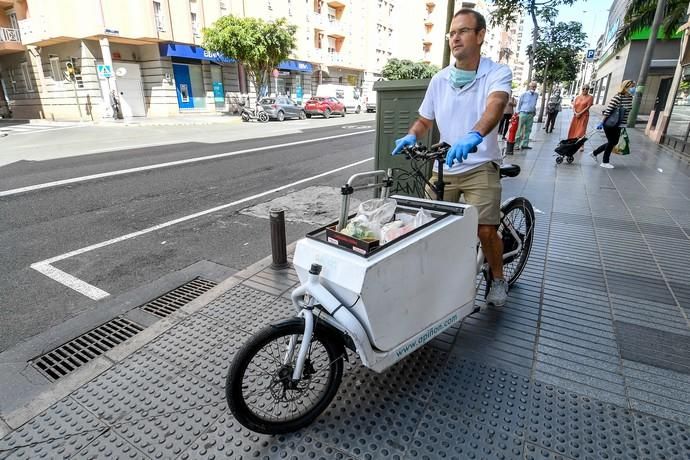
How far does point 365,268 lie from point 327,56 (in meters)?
41.0

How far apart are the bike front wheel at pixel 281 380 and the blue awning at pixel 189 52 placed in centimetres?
2760

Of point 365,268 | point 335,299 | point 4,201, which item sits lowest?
point 4,201

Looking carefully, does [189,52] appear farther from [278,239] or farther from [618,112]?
[278,239]

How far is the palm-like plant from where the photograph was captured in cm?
1478

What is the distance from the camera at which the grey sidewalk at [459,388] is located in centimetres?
199

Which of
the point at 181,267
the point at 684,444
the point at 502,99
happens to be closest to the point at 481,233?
the point at 502,99

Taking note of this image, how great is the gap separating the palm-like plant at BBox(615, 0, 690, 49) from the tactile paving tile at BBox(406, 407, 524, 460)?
18656mm

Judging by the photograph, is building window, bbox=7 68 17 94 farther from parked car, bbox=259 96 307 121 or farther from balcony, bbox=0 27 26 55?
parked car, bbox=259 96 307 121

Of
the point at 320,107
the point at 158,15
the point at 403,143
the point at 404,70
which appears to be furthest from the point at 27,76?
the point at 403,143

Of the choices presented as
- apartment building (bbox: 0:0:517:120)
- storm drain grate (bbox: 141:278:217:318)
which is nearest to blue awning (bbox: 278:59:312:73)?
apartment building (bbox: 0:0:517:120)

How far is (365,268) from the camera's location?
1839mm

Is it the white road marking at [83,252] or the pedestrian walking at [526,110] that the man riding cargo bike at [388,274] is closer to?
the white road marking at [83,252]

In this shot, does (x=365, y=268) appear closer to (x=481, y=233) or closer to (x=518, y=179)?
(x=481, y=233)

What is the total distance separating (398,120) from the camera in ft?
15.2
